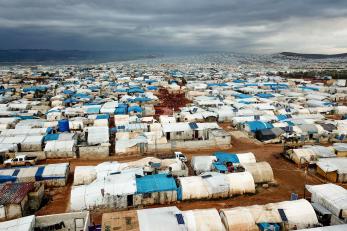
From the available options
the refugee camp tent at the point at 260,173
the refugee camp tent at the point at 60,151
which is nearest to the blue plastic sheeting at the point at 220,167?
the refugee camp tent at the point at 260,173

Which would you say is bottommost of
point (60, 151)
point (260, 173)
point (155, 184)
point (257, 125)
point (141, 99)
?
point (60, 151)

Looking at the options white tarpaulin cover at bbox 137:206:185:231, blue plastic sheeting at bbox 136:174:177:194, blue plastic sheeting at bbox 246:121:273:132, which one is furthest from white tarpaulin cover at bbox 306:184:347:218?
blue plastic sheeting at bbox 246:121:273:132

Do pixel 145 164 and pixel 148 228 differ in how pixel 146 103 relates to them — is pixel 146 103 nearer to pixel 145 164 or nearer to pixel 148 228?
pixel 145 164

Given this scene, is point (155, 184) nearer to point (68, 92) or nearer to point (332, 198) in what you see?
point (332, 198)

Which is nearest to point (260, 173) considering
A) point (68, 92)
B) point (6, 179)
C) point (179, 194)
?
point (179, 194)

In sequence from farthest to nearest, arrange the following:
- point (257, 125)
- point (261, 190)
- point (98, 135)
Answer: point (257, 125), point (98, 135), point (261, 190)

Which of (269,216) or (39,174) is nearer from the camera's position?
(269,216)
